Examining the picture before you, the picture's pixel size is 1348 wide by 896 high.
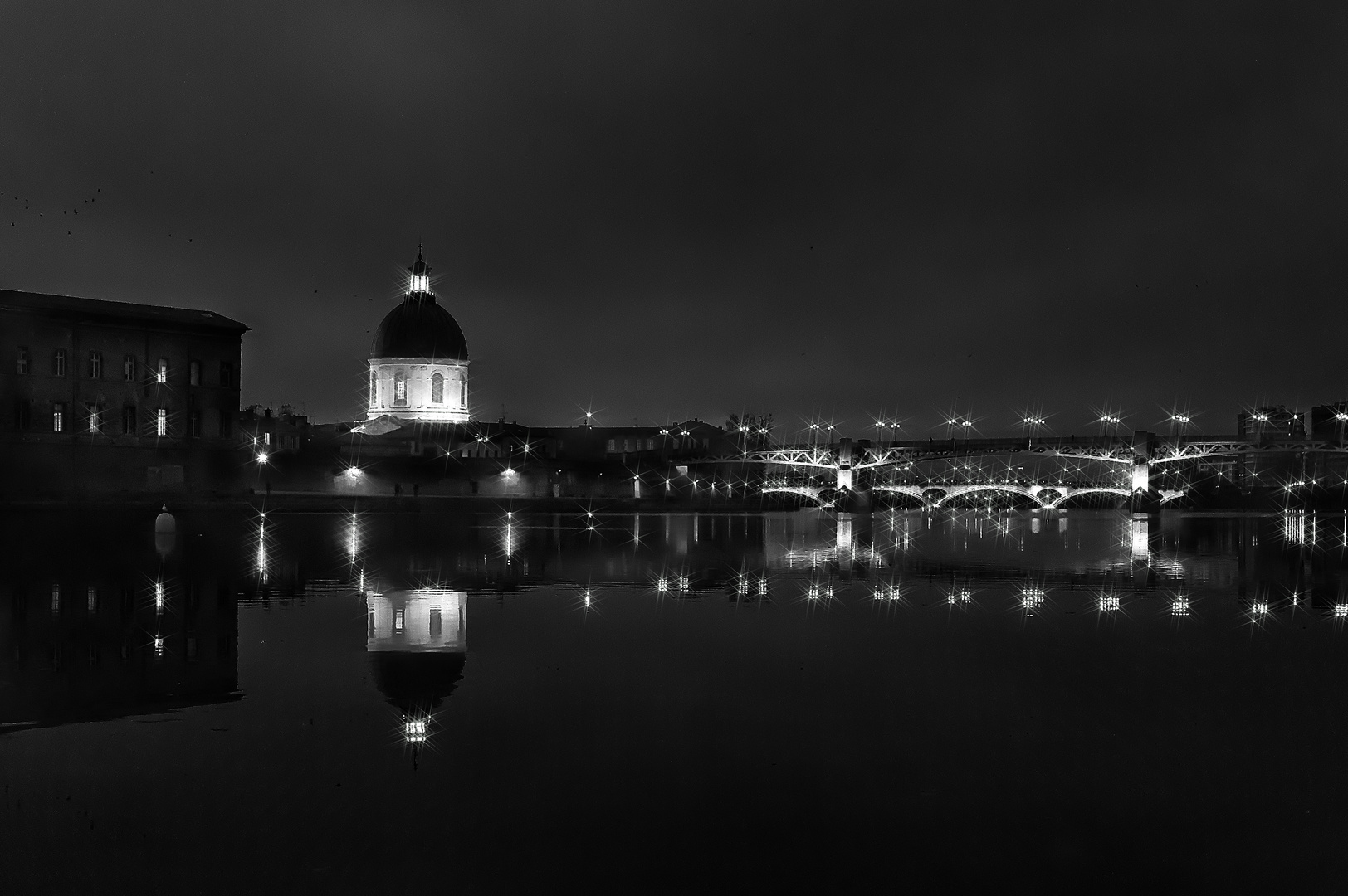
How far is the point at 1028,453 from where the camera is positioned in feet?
439

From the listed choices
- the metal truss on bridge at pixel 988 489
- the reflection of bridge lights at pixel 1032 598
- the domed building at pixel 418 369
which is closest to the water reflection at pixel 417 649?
the reflection of bridge lights at pixel 1032 598

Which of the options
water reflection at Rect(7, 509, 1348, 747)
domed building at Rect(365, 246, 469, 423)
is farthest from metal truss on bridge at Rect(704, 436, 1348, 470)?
water reflection at Rect(7, 509, 1348, 747)

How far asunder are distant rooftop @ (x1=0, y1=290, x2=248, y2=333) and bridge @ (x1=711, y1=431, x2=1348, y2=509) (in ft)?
198

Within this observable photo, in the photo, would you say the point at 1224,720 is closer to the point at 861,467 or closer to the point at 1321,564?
the point at 1321,564

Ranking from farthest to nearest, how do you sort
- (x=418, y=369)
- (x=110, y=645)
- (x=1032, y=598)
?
(x=418, y=369), (x=1032, y=598), (x=110, y=645)

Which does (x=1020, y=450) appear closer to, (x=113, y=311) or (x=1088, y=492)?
(x=1088, y=492)

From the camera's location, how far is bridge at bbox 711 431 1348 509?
127 m

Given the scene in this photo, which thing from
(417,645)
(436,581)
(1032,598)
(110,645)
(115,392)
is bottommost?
(1032,598)

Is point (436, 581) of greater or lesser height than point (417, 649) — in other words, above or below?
below

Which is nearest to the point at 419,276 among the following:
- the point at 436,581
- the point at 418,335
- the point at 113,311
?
the point at 418,335

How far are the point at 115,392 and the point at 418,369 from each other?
44153 mm

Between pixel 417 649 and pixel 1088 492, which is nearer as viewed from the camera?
pixel 417 649

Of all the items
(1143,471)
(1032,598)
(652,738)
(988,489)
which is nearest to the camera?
(652,738)

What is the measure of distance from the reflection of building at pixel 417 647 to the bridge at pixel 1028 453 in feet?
365
